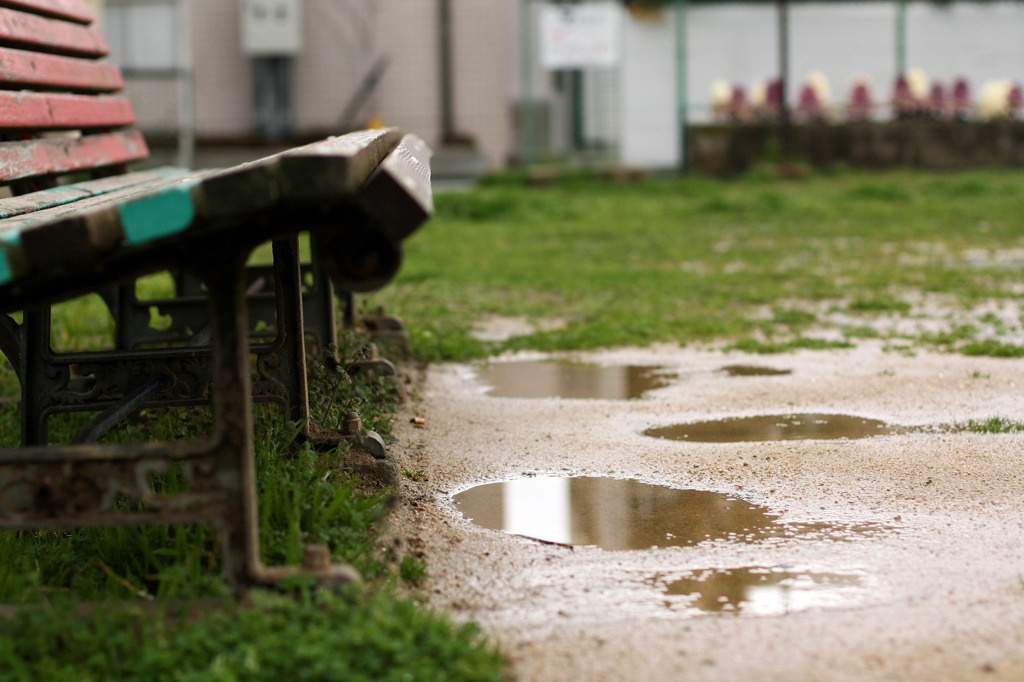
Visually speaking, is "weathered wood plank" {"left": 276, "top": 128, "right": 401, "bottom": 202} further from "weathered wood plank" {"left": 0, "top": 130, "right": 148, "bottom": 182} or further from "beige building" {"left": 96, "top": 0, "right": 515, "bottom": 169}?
"beige building" {"left": 96, "top": 0, "right": 515, "bottom": 169}

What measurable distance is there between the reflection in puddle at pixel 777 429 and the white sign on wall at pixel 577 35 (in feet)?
42.2

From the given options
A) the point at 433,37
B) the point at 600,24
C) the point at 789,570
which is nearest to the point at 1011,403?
the point at 789,570

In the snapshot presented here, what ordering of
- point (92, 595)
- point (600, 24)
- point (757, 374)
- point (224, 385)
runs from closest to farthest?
point (224, 385)
point (92, 595)
point (757, 374)
point (600, 24)

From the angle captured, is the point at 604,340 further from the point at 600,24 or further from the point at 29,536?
the point at 600,24

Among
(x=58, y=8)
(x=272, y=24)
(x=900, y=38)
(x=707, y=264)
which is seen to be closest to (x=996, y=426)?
(x=58, y=8)

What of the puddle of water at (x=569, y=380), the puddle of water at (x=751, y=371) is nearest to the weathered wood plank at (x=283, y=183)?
the puddle of water at (x=569, y=380)

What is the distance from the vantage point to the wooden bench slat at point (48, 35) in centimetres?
398

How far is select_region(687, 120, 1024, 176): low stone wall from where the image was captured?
17078 millimetres

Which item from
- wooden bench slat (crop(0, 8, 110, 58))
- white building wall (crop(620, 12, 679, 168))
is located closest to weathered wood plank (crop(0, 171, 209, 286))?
wooden bench slat (crop(0, 8, 110, 58))

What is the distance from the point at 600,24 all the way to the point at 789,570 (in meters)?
14.6

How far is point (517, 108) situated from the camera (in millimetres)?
18469

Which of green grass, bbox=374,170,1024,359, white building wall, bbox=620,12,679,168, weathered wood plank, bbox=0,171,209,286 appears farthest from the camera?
white building wall, bbox=620,12,679,168

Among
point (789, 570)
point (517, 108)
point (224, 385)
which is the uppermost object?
point (517, 108)

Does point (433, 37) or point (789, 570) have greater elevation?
point (433, 37)
